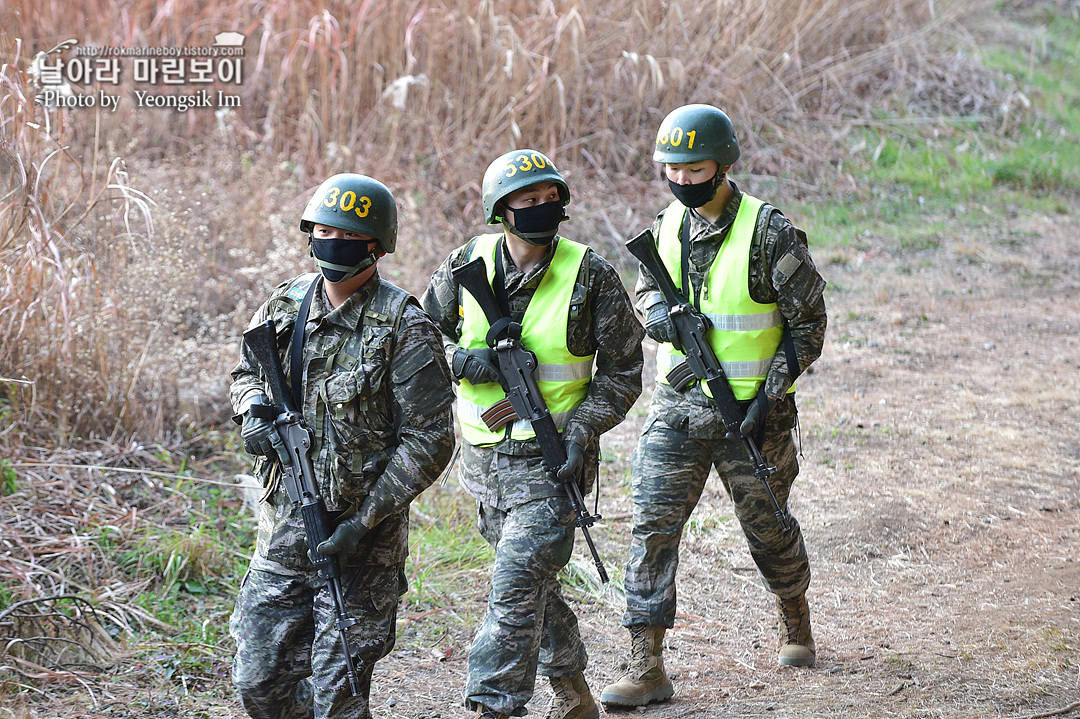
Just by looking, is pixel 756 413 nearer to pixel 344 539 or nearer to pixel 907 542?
pixel 344 539

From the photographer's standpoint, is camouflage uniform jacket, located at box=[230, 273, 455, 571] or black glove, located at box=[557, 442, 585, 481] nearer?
camouflage uniform jacket, located at box=[230, 273, 455, 571]

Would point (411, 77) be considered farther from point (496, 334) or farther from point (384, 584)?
point (384, 584)

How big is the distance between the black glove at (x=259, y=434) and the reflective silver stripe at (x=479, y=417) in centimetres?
71

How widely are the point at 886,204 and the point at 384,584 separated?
891 cm

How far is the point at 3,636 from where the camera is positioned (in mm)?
3979

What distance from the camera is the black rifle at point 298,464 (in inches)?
117

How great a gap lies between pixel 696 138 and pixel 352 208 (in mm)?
1375

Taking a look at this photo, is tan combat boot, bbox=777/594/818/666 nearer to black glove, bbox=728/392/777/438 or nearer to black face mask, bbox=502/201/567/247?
black glove, bbox=728/392/777/438

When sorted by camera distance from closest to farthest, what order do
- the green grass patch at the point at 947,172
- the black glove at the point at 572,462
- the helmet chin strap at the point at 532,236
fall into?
the black glove at the point at 572,462
the helmet chin strap at the point at 532,236
the green grass patch at the point at 947,172

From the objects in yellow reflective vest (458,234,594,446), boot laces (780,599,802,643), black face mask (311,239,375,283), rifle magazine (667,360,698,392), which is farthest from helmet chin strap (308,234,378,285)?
boot laces (780,599,802,643)

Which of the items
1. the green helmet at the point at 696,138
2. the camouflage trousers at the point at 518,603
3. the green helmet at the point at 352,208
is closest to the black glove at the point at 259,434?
the green helmet at the point at 352,208

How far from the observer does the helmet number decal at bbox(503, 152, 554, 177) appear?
11.3 feet

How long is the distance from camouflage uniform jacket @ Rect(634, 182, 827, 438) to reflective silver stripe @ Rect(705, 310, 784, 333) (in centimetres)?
5

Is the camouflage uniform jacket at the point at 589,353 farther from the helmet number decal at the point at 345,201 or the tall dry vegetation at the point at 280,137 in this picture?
the tall dry vegetation at the point at 280,137
